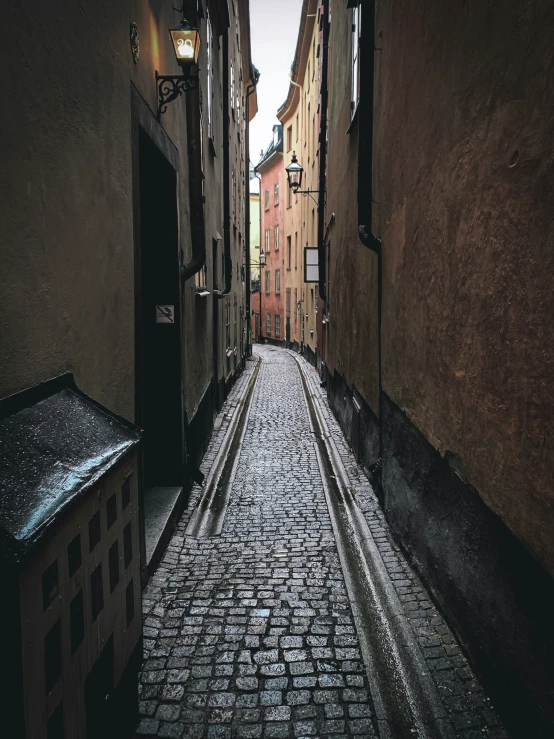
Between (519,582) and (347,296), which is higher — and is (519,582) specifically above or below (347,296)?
below

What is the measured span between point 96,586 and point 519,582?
1.99 metres

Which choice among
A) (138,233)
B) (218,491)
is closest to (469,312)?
(138,233)

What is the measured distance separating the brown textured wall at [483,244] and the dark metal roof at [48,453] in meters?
1.95

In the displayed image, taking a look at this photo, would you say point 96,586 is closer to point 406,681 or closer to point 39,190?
point 39,190

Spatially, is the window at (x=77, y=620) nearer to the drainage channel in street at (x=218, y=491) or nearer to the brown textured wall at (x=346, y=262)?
the drainage channel in street at (x=218, y=491)

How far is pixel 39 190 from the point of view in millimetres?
2592

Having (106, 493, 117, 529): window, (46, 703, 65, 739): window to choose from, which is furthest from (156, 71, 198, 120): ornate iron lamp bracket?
(46, 703, 65, 739): window

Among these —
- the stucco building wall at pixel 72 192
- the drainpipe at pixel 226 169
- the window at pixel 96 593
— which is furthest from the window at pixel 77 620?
the drainpipe at pixel 226 169

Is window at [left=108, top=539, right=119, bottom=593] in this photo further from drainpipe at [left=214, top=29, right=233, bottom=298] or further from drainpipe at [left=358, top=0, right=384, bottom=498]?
drainpipe at [left=214, top=29, right=233, bottom=298]

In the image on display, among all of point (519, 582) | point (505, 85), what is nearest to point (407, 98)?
point (505, 85)

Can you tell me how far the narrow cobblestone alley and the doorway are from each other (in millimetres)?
694

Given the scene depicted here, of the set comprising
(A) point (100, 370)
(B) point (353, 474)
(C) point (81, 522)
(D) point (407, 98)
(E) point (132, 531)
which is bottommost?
(B) point (353, 474)

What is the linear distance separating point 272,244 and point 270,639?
35374 millimetres

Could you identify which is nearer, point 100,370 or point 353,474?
point 100,370
